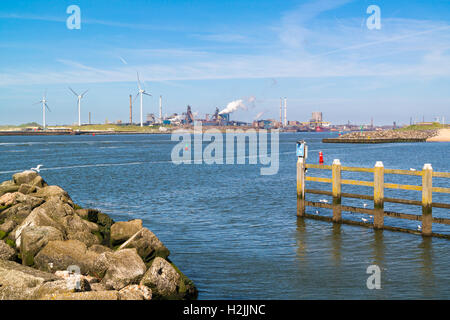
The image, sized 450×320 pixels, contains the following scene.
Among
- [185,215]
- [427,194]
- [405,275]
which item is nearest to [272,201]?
[185,215]

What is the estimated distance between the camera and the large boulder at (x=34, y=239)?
50.2ft

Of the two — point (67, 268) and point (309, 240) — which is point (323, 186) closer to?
point (309, 240)

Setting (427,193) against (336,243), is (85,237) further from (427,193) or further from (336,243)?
(427,193)

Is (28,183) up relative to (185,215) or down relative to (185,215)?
up

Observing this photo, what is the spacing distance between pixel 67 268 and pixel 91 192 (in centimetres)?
2699

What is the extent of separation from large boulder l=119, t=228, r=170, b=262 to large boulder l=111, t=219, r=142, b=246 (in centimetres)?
121

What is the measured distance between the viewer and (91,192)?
40781 millimetres

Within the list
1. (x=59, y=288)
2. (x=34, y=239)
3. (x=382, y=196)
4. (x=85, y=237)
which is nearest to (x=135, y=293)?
(x=59, y=288)

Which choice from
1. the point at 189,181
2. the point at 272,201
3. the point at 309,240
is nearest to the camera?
the point at 309,240

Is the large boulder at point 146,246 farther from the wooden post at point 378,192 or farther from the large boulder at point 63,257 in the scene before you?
the wooden post at point 378,192

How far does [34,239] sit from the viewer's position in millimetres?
15539

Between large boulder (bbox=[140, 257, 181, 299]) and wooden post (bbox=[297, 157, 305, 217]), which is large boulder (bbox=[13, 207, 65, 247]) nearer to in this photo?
large boulder (bbox=[140, 257, 181, 299])

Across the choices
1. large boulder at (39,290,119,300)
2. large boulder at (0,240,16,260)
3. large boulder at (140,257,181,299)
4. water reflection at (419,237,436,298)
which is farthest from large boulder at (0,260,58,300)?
water reflection at (419,237,436,298)

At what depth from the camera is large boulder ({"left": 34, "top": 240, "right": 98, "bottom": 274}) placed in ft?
48.1
